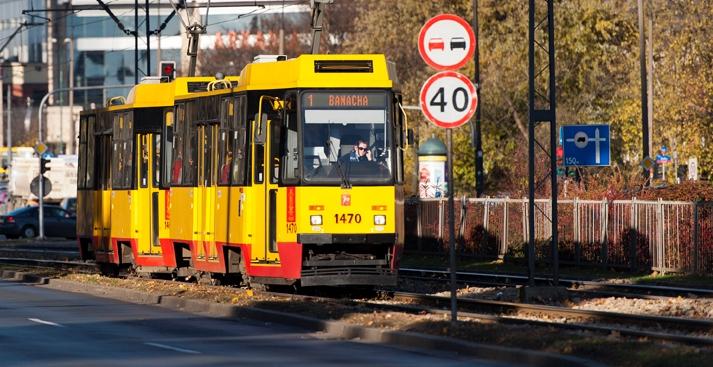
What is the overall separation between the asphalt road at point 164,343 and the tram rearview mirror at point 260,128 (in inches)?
116

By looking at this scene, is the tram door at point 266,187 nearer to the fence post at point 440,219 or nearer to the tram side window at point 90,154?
the tram side window at point 90,154

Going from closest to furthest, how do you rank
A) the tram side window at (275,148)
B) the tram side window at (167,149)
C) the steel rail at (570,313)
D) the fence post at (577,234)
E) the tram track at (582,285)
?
1. the steel rail at (570,313)
2. the tram side window at (275,148)
3. the tram track at (582,285)
4. the tram side window at (167,149)
5. the fence post at (577,234)

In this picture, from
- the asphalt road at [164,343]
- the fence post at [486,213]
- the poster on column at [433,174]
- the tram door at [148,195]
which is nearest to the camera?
the asphalt road at [164,343]

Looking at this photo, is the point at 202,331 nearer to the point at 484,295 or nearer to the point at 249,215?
the point at 249,215

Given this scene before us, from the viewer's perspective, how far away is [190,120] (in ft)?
104

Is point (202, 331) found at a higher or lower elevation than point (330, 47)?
lower

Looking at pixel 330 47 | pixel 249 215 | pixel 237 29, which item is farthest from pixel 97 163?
pixel 237 29

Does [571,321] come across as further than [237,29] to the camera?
No

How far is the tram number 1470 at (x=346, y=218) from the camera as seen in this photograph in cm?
2661

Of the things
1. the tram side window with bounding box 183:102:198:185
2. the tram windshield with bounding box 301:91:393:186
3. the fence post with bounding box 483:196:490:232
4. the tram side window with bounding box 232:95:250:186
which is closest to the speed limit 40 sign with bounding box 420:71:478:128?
the tram windshield with bounding box 301:91:393:186

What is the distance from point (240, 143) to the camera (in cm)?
2838

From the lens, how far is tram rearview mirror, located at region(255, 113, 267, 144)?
87.2ft

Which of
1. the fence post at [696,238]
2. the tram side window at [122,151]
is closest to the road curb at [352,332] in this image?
the tram side window at [122,151]

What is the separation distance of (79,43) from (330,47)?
46.3 m
